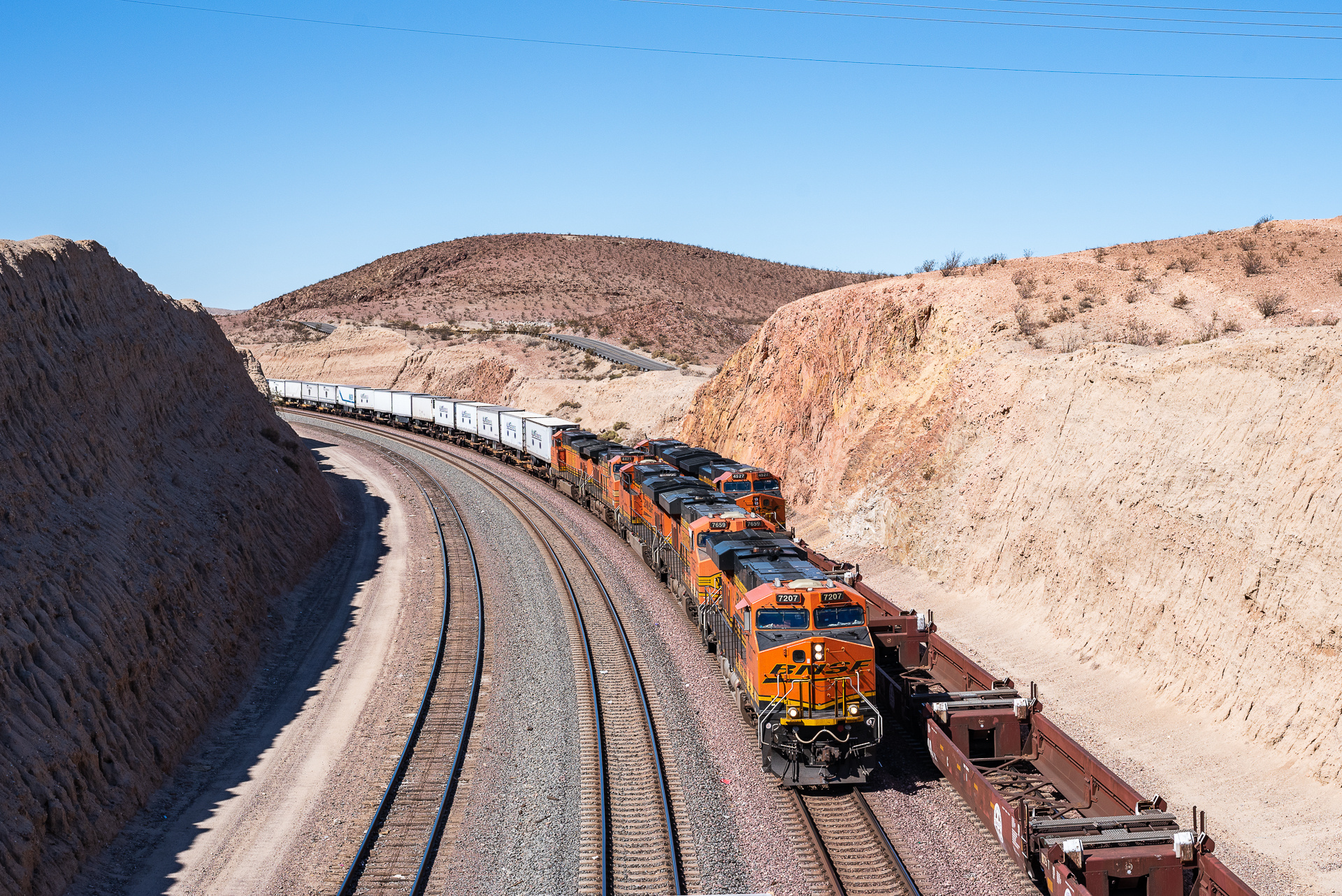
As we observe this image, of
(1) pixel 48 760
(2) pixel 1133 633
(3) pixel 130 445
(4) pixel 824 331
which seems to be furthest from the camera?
(4) pixel 824 331

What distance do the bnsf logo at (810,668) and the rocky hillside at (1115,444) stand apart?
7610mm

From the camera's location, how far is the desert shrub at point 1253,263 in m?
35.9

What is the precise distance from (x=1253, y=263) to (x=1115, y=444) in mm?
18228

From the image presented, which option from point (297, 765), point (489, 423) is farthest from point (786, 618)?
point (489, 423)

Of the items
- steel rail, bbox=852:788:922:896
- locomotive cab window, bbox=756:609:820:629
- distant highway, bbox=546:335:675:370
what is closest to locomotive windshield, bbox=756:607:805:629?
locomotive cab window, bbox=756:609:820:629

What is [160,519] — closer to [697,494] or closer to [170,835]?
[170,835]

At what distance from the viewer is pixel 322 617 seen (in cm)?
2694

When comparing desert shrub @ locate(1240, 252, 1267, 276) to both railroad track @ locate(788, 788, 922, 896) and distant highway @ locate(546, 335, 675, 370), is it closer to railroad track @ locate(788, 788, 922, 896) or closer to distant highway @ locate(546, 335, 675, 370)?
railroad track @ locate(788, 788, 922, 896)

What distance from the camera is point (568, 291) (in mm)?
144750

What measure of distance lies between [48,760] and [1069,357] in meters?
28.8

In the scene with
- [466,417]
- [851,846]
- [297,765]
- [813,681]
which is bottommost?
[297,765]

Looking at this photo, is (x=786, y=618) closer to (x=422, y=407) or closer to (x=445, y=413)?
(x=445, y=413)

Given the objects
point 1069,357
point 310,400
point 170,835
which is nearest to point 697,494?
point 1069,357

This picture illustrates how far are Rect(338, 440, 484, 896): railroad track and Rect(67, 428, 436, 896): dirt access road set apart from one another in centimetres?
34
